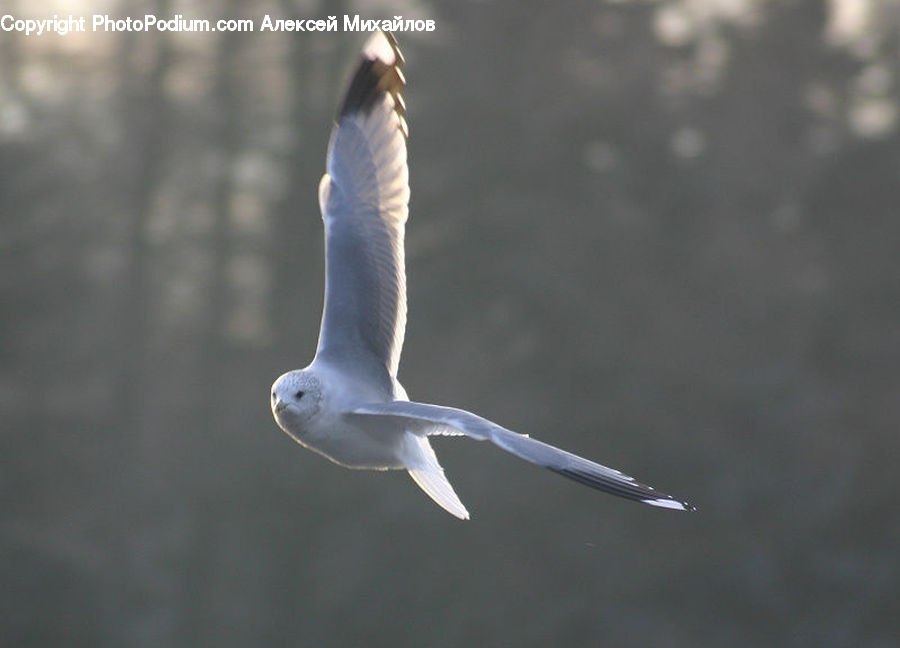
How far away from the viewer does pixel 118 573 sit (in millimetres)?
8953

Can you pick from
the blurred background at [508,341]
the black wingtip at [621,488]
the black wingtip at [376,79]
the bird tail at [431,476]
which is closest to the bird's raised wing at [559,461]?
the black wingtip at [621,488]

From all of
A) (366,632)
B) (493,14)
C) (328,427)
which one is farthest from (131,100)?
(328,427)

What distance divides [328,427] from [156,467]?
21.1 feet

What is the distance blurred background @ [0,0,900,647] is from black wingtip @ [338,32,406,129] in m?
4.92

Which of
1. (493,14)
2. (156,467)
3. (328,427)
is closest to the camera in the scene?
(328,427)

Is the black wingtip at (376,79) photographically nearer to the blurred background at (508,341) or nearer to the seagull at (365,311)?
the seagull at (365,311)

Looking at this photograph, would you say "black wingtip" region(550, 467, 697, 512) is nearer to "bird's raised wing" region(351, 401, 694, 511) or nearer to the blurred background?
"bird's raised wing" region(351, 401, 694, 511)

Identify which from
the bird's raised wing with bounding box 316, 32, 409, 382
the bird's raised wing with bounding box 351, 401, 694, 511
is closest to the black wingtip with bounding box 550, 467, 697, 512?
the bird's raised wing with bounding box 351, 401, 694, 511

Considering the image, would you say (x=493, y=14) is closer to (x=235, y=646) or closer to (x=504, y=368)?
(x=504, y=368)

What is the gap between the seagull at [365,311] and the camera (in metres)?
3.07

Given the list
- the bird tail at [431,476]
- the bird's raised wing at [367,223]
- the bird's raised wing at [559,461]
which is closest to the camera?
the bird's raised wing at [559,461]

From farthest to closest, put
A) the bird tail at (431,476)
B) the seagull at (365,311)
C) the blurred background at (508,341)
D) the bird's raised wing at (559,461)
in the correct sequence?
1. the blurred background at (508,341)
2. the bird tail at (431,476)
3. the seagull at (365,311)
4. the bird's raised wing at (559,461)

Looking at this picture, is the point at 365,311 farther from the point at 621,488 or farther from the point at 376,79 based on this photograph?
the point at 621,488

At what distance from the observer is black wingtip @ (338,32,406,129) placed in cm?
354
